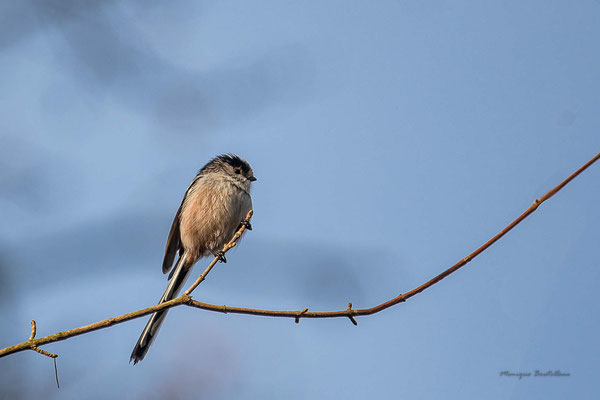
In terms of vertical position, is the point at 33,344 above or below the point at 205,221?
below

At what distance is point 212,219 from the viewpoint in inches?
184

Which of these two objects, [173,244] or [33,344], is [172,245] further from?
[33,344]

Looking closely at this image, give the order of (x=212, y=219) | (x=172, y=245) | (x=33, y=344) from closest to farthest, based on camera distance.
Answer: (x=33, y=344), (x=212, y=219), (x=172, y=245)

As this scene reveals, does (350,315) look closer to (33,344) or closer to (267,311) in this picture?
(267,311)

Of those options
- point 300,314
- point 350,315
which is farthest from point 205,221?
point 350,315

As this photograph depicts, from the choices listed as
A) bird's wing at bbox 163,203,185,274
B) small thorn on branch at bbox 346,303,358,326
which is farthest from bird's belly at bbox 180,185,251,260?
small thorn on branch at bbox 346,303,358,326

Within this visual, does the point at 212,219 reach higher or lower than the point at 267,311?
higher

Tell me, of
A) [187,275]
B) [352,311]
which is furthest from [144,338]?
[352,311]

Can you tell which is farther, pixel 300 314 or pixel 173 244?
pixel 173 244

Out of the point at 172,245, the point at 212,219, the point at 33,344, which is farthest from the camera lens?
the point at 172,245

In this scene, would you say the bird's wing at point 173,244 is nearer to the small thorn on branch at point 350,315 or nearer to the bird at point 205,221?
the bird at point 205,221

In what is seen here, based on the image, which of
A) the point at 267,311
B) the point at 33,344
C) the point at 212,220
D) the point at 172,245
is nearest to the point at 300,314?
the point at 267,311

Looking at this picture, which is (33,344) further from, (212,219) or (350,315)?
(212,219)

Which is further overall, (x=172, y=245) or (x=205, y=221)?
(x=172, y=245)
